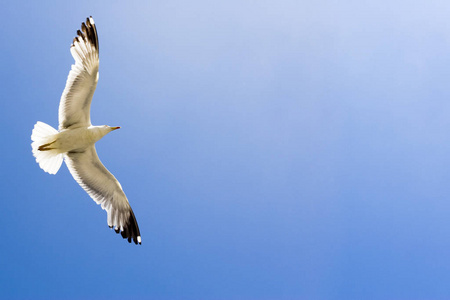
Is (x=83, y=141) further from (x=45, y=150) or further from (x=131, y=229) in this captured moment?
(x=131, y=229)

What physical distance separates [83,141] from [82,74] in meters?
0.64

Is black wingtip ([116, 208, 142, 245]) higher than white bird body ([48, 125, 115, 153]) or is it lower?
lower

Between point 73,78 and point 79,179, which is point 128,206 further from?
point 73,78

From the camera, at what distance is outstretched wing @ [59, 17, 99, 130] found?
383 cm

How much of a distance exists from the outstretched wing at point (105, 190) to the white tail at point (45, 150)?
23 cm

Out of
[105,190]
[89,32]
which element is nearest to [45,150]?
[105,190]

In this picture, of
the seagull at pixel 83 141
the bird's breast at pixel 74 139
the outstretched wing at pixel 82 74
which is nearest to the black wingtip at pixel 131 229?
the seagull at pixel 83 141

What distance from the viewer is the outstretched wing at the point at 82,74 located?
3.83 m

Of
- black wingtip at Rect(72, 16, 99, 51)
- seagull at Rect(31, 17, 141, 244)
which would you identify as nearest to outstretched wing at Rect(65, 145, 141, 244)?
seagull at Rect(31, 17, 141, 244)

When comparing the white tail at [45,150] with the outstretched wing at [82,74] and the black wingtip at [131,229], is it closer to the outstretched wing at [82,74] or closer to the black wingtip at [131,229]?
the outstretched wing at [82,74]

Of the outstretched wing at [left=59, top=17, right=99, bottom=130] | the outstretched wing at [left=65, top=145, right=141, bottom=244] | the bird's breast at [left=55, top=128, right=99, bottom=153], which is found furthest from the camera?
the outstretched wing at [left=65, top=145, right=141, bottom=244]

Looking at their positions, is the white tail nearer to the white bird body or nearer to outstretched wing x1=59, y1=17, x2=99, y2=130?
the white bird body


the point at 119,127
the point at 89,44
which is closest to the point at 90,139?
the point at 119,127

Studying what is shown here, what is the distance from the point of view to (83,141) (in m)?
4.05
